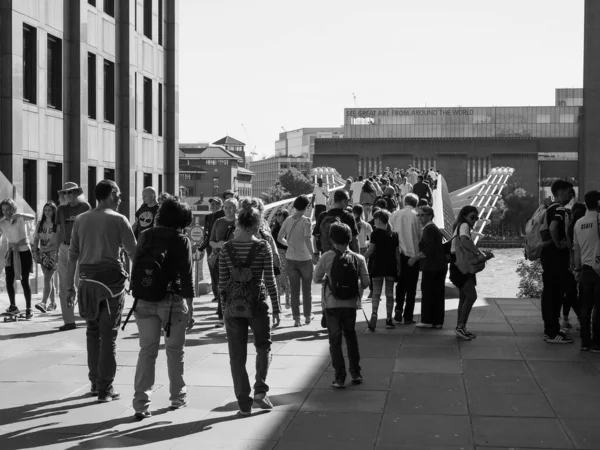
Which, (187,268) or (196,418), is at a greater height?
(187,268)

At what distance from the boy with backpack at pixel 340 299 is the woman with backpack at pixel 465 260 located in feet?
9.76

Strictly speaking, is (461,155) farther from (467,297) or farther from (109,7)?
(467,297)

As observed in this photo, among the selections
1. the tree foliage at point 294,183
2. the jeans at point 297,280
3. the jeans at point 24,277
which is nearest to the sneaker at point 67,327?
the jeans at point 24,277

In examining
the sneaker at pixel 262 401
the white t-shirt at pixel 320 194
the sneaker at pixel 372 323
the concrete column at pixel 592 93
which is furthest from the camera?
the concrete column at pixel 592 93

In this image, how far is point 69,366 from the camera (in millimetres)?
10016

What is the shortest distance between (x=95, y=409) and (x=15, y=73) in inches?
573

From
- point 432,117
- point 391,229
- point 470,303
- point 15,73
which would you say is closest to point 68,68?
point 15,73

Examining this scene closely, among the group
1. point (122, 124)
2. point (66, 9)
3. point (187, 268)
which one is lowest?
point (187, 268)

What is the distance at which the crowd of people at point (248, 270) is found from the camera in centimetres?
782

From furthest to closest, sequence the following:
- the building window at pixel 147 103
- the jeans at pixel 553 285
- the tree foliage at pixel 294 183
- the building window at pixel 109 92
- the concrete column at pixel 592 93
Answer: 1. the tree foliage at pixel 294 183
2. the building window at pixel 147 103
3. the building window at pixel 109 92
4. the concrete column at pixel 592 93
5. the jeans at pixel 553 285

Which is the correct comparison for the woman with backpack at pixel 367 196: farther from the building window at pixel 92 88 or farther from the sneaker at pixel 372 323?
the sneaker at pixel 372 323

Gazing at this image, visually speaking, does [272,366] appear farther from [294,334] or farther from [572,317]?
[572,317]

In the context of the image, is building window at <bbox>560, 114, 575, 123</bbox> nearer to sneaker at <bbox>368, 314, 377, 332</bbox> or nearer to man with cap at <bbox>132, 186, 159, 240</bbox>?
man with cap at <bbox>132, 186, 159, 240</bbox>

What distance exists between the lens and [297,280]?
1338cm
